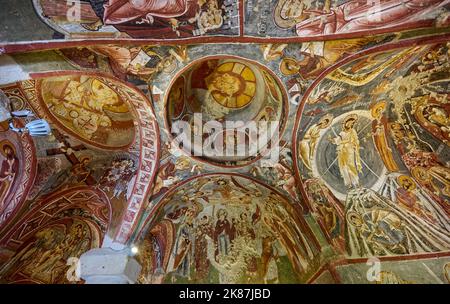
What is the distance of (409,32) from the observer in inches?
200

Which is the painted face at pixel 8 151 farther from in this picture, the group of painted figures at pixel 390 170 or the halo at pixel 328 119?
the halo at pixel 328 119

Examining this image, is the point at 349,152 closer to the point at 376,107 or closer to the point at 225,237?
the point at 376,107

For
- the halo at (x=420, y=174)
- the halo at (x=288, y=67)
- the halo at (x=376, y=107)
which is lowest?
the halo at (x=420, y=174)

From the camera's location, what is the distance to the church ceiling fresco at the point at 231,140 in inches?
205

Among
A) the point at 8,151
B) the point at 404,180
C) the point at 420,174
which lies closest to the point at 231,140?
the point at 404,180

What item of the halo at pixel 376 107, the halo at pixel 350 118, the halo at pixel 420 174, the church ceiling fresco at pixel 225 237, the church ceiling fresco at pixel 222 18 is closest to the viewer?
the church ceiling fresco at pixel 222 18

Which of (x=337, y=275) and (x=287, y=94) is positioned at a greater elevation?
(x=287, y=94)

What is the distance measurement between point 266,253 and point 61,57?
7440 millimetres

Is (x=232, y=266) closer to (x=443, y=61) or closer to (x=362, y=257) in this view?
(x=362, y=257)

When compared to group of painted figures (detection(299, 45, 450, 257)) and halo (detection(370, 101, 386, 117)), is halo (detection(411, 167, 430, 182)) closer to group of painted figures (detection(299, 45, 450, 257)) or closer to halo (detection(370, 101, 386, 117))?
group of painted figures (detection(299, 45, 450, 257))

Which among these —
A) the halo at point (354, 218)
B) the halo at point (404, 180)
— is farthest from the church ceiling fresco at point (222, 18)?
the halo at point (354, 218)

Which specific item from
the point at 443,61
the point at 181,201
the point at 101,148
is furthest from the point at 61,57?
the point at 443,61

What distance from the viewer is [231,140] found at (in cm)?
Result: 825

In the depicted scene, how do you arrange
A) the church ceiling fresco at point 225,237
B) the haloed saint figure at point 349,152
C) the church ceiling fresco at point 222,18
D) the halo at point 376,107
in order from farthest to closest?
1. the church ceiling fresco at point 225,237
2. the haloed saint figure at point 349,152
3. the halo at point 376,107
4. the church ceiling fresco at point 222,18
